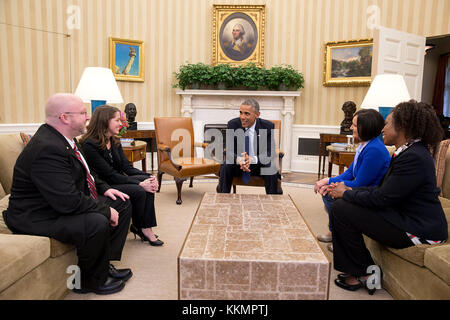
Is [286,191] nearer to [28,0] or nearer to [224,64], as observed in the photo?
[224,64]

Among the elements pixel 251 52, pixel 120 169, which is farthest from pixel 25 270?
pixel 251 52

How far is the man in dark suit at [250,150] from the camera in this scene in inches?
158

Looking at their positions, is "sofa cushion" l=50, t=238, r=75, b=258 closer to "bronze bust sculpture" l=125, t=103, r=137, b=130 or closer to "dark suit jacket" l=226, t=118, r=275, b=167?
"dark suit jacket" l=226, t=118, r=275, b=167

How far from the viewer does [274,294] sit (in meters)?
1.83

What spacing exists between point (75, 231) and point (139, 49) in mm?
5265

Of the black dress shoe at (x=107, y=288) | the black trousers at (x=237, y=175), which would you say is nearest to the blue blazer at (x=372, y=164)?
the black trousers at (x=237, y=175)

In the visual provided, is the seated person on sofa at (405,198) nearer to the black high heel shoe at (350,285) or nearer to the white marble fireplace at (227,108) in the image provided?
the black high heel shoe at (350,285)

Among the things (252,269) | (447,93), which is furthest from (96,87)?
(447,93)

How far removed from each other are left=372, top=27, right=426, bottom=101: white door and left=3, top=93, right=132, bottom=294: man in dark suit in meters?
4.65

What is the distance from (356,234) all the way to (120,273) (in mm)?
1674

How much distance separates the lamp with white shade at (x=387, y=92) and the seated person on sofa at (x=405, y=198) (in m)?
2.23

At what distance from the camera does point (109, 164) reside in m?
3.26

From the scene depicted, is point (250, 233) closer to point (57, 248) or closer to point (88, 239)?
point (88, 239)

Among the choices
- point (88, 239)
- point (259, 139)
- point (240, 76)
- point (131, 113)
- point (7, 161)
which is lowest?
point (88, 239)
